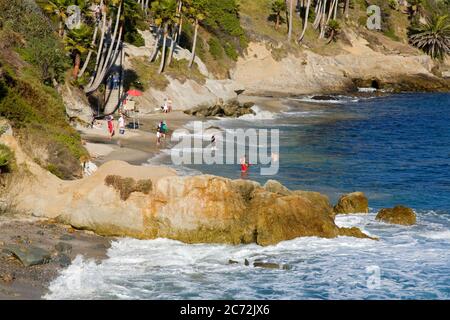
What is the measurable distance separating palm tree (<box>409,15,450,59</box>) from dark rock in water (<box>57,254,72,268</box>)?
99.0m

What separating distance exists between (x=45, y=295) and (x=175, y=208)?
7.01 m

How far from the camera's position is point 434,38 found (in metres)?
110

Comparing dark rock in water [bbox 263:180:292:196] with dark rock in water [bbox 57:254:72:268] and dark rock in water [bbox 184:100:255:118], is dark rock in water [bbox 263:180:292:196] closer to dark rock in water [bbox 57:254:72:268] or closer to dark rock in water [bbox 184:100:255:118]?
dark rock in water [bbox 57:254:72:268]

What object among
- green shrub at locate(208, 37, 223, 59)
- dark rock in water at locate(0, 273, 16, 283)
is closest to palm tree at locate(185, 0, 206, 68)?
green shrub at locate(208, 37, 223, 59)

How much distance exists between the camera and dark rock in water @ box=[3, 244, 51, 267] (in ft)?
62.7

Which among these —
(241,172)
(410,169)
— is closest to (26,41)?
(241,172)

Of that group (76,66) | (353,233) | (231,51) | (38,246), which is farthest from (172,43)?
(38,246)

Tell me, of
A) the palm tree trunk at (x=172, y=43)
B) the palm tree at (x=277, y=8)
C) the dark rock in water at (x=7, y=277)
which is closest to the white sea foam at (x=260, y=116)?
the palm tree trunk at (x=172, y=43)

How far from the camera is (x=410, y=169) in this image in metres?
40.6

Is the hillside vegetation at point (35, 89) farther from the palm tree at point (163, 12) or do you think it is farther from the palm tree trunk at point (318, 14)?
the palm tree trunk at point (318, 14)

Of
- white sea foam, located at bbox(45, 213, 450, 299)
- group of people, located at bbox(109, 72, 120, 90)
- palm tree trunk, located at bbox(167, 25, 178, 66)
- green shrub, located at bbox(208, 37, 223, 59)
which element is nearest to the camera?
white sea foam, located at bbox(45, 213, 450, 299)

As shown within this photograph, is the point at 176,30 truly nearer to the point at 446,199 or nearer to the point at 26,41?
the point at 26,41

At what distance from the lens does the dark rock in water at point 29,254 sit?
1911 cm

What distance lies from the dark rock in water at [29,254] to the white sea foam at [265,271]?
2.76 feet
